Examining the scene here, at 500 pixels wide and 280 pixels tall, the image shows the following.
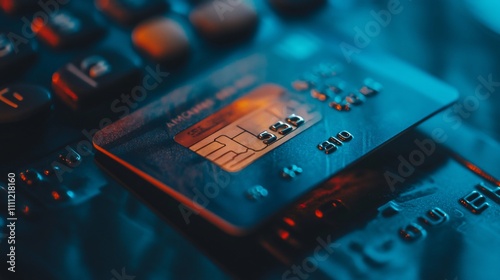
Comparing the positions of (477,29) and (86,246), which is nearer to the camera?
(86,246)

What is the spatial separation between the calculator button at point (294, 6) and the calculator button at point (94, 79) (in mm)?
104

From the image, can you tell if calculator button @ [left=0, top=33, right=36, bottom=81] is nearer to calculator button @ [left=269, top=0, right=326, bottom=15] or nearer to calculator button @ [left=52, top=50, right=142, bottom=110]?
calculator button @ [left=52, top=50, right=142, bottom=110]

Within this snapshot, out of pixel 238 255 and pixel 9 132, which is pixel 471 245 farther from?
pixel 9 132

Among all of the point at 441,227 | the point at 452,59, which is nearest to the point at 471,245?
the point at 441,227

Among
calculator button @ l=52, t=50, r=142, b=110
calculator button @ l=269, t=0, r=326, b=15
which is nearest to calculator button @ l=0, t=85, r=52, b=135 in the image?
calculator button @ l=52, t=50, r=142, b=110

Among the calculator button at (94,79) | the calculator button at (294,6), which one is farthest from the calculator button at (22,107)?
the calculator button at (294,6)

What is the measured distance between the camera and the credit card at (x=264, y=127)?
0.27 m

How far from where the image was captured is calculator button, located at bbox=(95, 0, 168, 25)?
38cm

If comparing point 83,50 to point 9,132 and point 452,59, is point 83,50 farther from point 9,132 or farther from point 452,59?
point 452,59

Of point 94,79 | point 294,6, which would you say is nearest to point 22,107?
point 94,79

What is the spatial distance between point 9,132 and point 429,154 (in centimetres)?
21

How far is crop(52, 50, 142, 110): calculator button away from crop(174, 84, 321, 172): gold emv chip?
0.06 meters

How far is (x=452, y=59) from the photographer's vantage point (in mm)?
374

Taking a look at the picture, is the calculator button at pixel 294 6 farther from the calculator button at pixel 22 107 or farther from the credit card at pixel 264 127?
the calculator button at pixel 22 107
